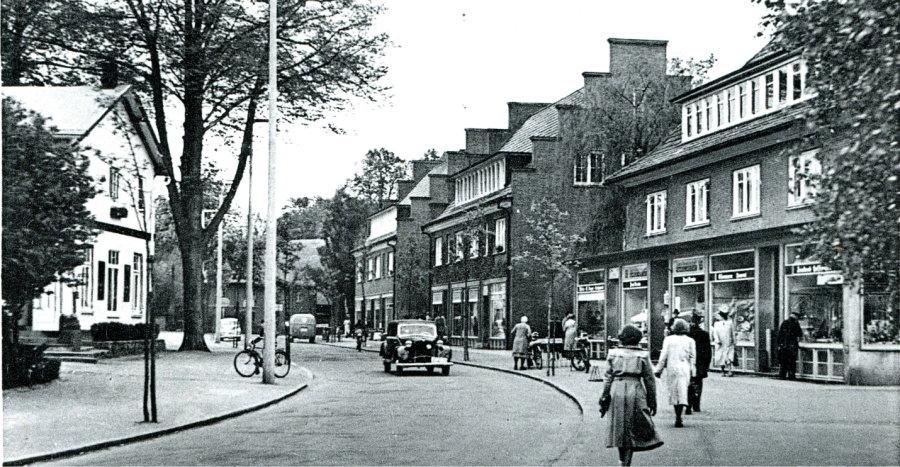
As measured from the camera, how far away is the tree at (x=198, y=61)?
115 ft

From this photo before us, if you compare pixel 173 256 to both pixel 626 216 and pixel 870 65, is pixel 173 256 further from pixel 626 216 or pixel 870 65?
pixel 870 65

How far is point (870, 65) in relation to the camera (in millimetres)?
10055

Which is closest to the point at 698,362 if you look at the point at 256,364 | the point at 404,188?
the point at 256,364

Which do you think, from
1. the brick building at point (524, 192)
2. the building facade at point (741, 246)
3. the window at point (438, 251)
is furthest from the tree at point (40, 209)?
the window at point (438, 251)

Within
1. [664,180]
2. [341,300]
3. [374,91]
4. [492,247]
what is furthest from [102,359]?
[341,300]

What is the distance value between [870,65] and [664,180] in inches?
1032

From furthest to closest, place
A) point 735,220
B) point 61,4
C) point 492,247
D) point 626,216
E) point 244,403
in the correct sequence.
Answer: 1. point 492,247
2. point 626,216
3. point 61,4
4. point 735,220
5. point 244,403

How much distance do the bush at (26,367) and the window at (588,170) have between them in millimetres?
32510

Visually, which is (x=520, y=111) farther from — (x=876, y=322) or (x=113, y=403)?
(x=113, y=403)

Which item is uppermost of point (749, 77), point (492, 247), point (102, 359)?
point (749, 77)

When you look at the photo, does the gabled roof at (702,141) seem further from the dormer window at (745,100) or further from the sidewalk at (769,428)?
the sidewalk at (769,428)

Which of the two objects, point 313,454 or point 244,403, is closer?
point 313,454

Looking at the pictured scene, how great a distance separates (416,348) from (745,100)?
40.0 ft

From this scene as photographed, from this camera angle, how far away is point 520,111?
60.8m
